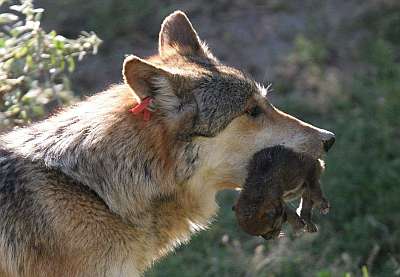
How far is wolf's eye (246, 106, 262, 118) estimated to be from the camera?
540 centimetres

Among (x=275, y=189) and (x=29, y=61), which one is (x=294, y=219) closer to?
(x=275, y=189)

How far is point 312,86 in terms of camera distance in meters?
10.1

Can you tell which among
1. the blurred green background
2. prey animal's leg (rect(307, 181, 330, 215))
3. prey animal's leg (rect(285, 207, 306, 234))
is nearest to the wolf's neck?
prey animal's leg (rect(285, 207, 306, 234))

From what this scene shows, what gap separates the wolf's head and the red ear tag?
0.09 ft

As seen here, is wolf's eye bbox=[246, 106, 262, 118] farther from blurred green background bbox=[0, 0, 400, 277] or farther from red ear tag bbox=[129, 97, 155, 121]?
blurred green background bbox=[0, 0, 400, 277]

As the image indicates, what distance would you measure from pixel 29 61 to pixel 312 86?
14.9ft

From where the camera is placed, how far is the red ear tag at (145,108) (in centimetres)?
518

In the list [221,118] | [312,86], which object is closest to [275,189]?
[221,118]

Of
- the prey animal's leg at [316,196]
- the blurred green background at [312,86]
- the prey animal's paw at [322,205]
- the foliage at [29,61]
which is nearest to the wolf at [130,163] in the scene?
the prey animal's leg at [316,196]

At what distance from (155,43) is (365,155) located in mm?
3072

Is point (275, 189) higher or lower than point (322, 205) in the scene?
higher

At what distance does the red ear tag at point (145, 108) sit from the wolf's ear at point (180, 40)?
66 cm

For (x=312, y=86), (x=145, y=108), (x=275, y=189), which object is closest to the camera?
(x=145, y=108)

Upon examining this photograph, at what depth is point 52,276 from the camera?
198 inches
